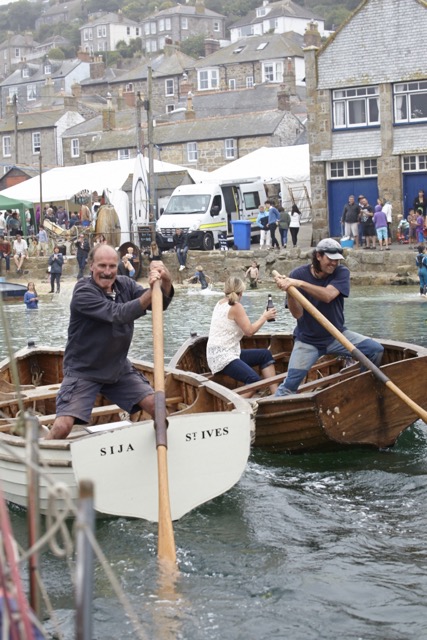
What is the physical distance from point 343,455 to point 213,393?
182cm

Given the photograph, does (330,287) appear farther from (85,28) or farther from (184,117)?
(85,28)

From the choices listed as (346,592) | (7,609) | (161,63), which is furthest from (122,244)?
(161,63)

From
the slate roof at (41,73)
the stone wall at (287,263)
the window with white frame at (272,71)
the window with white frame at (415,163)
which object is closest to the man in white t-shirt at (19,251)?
the stone wall at (287,263)

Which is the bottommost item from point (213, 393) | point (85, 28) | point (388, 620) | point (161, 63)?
point (388, 620)

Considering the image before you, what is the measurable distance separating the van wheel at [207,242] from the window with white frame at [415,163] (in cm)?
798

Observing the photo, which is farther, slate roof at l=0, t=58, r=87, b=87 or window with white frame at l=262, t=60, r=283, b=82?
slate roof at l=0, t=58, r=87, b=87

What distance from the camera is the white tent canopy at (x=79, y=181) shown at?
4581 centimetres

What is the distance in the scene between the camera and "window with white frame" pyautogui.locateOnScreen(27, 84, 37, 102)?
121 meters

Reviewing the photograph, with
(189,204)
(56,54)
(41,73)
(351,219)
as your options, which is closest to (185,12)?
(56,54)

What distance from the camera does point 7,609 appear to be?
13.8 feet

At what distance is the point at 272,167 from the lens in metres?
44.7

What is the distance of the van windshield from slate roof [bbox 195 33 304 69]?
173 feet

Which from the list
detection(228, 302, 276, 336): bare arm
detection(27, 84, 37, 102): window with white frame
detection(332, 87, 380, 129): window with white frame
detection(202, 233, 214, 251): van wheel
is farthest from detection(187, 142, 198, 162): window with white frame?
detection(27, 84, 37, 102): window with white frame

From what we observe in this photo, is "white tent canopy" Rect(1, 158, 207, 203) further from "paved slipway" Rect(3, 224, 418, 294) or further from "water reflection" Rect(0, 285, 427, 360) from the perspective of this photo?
"water reflection" Rect(0, 285, 427, 360)
